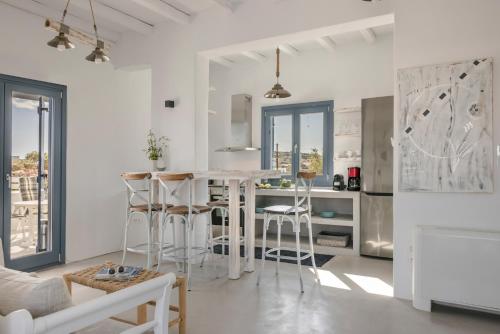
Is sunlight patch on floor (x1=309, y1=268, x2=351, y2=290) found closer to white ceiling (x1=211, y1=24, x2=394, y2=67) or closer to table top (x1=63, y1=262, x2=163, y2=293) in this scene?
table top (x1=63, y1=262, x2=163, y2=293)

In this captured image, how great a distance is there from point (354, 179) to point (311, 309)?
264 cm

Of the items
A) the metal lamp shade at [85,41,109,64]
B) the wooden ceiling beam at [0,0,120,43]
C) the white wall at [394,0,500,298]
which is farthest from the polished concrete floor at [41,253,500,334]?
the wooden ceiling beam at [0,0,120,43]

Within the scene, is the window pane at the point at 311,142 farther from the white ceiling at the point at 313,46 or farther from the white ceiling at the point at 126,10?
the white ceiling at the point at 126,10

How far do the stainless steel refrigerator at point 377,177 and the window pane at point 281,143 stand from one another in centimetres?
167

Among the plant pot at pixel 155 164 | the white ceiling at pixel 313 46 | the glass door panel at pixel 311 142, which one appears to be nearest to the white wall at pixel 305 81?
the white ceiling at pixel 313 46

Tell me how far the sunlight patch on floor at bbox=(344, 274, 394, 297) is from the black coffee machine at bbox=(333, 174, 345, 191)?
1618mm

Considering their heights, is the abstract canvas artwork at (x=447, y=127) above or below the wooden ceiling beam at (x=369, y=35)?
below

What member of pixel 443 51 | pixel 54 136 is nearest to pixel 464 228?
pixel 443 51

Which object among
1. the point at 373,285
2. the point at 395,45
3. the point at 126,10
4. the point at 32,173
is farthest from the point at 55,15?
the point at 373,285

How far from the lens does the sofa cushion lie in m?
1.36

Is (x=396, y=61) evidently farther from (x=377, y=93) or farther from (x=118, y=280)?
(x=118, y=280)

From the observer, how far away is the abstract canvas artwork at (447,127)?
120 inches

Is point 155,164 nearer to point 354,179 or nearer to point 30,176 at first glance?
point 30,176

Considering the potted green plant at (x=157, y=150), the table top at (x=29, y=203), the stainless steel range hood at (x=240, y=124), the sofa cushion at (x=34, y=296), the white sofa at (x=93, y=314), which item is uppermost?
the stainless steel range hood at (x=240, y=124)
